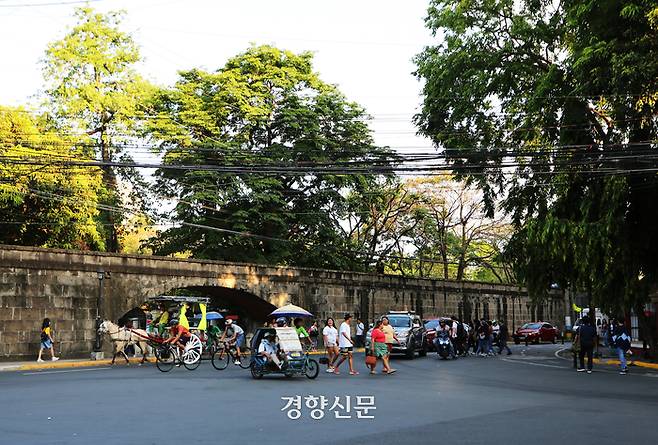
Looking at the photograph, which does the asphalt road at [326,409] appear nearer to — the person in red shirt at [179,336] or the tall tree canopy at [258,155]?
the person in red shirt at [179,336]

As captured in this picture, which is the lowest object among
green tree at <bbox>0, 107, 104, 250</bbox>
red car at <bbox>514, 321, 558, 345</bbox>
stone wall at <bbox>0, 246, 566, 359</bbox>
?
red car at <bbox>514, 321, 558, 345</bbox>

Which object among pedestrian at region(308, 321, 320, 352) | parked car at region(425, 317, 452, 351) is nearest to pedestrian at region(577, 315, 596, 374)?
parked car at region(425, 317, 452, 351)

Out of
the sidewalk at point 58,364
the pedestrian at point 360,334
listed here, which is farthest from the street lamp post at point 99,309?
the pedestrian at point 360,334

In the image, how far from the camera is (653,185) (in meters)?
25.6

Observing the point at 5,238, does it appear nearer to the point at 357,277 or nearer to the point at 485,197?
the point at 357,277

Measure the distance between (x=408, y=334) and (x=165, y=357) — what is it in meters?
11.7

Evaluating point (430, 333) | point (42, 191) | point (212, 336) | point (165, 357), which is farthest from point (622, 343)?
point (42, 191)

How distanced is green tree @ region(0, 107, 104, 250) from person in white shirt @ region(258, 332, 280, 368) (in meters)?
16.7

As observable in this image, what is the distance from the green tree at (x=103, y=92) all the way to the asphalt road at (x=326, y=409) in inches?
807

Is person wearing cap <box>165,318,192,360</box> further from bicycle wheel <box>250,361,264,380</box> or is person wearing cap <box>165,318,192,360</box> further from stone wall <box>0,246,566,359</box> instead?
stone wall <box>0,246,566,359</box>

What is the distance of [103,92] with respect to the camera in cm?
4075

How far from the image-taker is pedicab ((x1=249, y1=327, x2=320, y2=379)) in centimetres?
2017

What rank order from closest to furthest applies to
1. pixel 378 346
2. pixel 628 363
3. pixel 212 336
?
pixel 378 346
pixel 628 363
pixel 212 336

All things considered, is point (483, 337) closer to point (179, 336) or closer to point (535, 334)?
point (179, 336)
